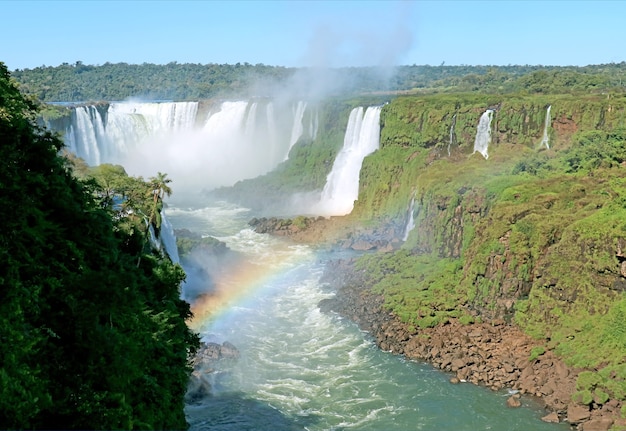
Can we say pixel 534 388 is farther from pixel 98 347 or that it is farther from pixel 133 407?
pixel 98 347

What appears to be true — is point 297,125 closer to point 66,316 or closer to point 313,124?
point 313,124

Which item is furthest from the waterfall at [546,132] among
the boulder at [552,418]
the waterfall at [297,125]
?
the waterfall at [297,125]

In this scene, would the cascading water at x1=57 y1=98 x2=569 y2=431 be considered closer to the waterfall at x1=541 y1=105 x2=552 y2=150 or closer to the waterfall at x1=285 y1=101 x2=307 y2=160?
the waterfall at x1=541 y1=105 x2=552 y2=150

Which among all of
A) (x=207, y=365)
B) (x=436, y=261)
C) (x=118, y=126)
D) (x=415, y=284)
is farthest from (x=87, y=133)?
(x=207, y=365)

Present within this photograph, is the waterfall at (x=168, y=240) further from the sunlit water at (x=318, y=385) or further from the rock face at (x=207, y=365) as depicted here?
the rock face at (x=207, y=365)

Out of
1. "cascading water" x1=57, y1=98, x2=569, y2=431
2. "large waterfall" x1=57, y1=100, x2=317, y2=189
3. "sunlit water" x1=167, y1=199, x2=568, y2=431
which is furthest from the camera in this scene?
"large waterfall" x1=57, y1=100, x2=317, y2=189

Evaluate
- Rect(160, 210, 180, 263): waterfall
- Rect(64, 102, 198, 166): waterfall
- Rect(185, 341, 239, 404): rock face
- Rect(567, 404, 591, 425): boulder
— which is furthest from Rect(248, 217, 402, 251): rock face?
Rect(64, 102, 198, 166): waterfall
